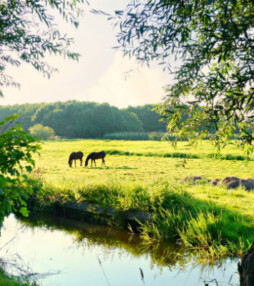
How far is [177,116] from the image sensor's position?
493 centimetres

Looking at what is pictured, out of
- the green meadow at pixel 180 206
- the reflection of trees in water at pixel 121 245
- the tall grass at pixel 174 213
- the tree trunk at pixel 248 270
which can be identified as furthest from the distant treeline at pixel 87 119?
the tree trunk at pixel 248 270

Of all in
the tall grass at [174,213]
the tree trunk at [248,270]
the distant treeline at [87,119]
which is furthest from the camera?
the distant treeline at [87,119]

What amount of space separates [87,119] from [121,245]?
56.6 meters

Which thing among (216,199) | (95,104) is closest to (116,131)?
(95,104)

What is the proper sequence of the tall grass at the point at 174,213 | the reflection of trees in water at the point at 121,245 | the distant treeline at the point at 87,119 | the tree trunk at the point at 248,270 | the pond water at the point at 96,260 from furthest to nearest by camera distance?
1. the distant treeline at the point at 87,119
2. the tall grass at the point at 174,213
3. the reflection of trees in water at the point at 121,245
4. the pond water at the point at 96,260
5. the tree trunk at the point at 248,270

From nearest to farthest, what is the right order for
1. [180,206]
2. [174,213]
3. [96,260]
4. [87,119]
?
1. [96,260]
2. [174,213]
3. [180,206]
4. [87,119]

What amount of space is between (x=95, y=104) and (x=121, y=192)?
61318 millimetres

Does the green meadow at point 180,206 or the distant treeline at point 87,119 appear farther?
the distant treeline at point 87,119

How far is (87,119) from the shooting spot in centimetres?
6353

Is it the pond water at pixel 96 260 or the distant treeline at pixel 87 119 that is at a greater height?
the distant treeline at pixel 87 119

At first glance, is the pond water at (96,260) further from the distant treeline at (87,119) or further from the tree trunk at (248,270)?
the distant treeline at (87,119)

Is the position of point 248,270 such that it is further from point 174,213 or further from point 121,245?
point 174,213

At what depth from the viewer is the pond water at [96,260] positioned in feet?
20.2

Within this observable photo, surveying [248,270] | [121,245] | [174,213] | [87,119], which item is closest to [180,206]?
[174,213]
